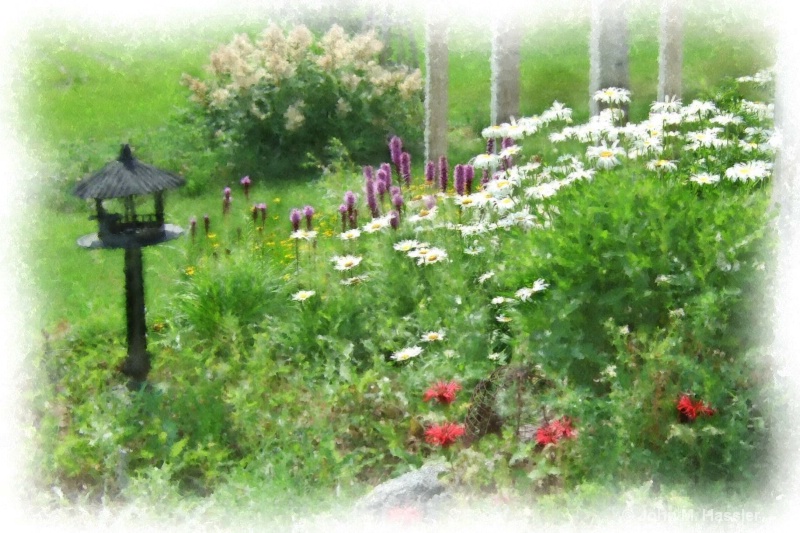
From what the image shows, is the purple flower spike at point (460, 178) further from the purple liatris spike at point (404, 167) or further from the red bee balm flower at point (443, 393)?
the red bee balm flower at point (443, 393)

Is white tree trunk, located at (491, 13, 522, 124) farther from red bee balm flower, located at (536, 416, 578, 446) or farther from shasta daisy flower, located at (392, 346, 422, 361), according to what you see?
red bee balm flower, located at (536, 416, 578, 446)

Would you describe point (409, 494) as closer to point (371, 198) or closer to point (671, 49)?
point (371, 198)

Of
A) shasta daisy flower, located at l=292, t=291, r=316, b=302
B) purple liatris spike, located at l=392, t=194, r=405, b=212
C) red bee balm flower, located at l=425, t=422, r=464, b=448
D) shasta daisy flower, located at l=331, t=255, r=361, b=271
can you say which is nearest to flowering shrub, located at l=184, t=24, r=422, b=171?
purple liatris spike, located at l=392, t=194, r=405, b=212

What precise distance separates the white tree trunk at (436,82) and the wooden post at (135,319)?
5.77 metres

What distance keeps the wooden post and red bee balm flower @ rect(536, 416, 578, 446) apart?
10.7 ft

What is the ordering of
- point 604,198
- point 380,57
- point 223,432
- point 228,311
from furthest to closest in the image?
1. point 380,57
2. point 228,311
3. point 223,432
4. point 604,198

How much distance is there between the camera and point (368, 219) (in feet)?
26.2

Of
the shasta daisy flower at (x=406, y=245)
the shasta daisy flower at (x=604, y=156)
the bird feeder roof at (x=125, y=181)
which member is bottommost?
the shasta daisy flower at (x=406, y=245)

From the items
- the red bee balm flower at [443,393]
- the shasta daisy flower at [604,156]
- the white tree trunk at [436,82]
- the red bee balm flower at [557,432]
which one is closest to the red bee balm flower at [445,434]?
the red bee balm flower at [443,393]

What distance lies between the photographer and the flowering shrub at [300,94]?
44.9 ft

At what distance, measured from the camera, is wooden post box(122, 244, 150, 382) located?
6445 mm

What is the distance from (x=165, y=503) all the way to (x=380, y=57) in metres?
12.9

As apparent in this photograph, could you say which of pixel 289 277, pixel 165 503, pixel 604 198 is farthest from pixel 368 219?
pixel 165 503

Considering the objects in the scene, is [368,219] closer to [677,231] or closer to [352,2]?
[677,231]
